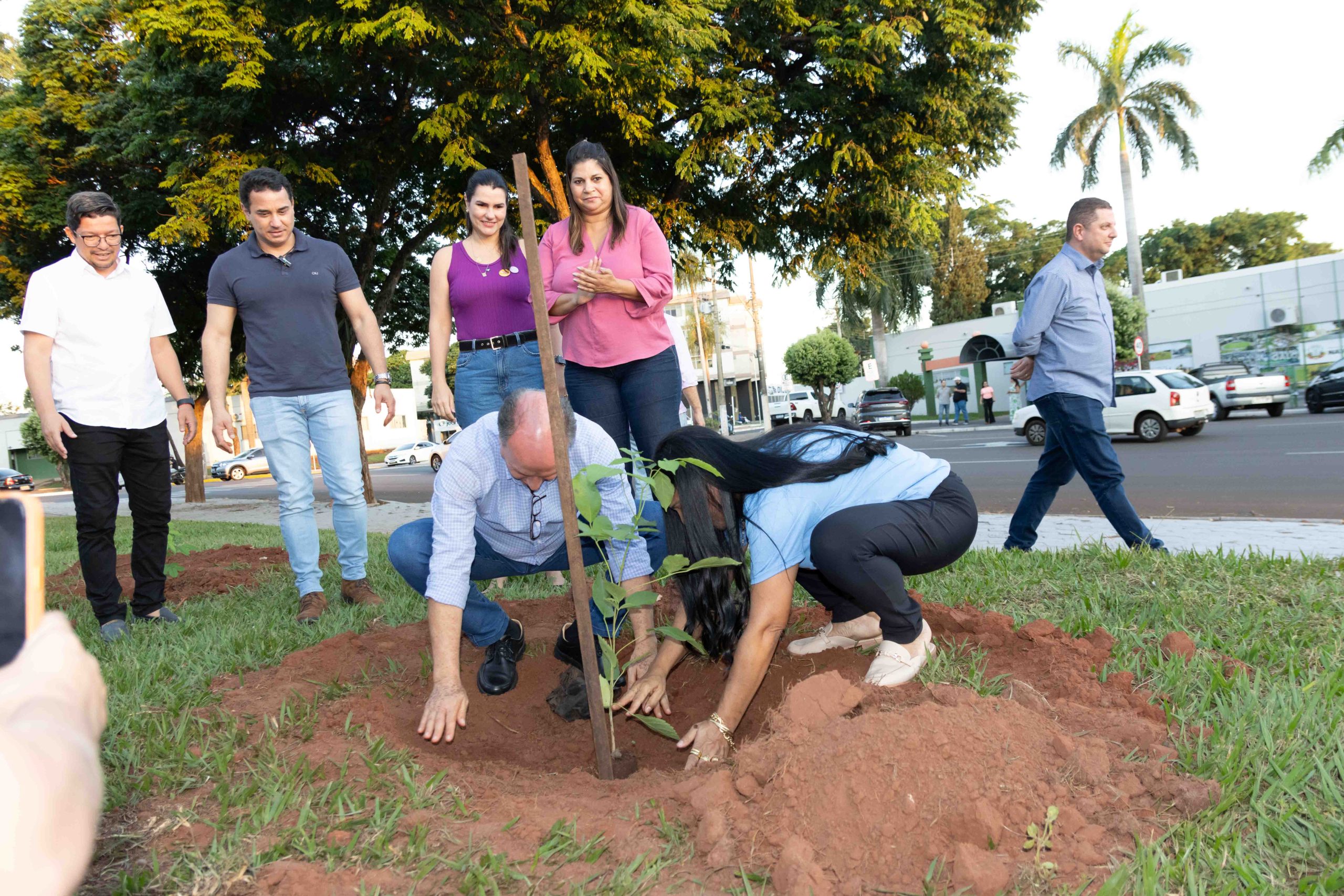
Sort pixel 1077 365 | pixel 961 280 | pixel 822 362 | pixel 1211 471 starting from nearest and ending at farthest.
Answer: pixel 1077 365, pixel 1211 471, pixel 822 362, pixel 961 280

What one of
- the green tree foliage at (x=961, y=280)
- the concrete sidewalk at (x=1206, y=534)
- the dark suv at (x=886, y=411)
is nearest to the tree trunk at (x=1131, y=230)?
the dark suv at (x=886, y=411)

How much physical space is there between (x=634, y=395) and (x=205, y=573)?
142 inches

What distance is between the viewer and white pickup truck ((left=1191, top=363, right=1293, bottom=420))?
733 inches

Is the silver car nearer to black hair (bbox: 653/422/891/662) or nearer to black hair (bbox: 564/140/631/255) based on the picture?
black hair (bbox: 564/140/631/255)

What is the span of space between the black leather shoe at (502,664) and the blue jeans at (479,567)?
44 mm

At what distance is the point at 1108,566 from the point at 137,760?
4041 millimetres

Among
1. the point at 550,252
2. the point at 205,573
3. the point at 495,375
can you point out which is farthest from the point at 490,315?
the point at 205,573

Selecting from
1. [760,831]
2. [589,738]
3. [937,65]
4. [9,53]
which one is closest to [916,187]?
[937,65]

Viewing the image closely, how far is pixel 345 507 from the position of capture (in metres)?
4.29

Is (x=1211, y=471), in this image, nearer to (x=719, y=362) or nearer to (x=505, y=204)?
(x=505, y=204)

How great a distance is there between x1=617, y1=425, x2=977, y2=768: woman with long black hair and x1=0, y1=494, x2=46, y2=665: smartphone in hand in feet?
5.78

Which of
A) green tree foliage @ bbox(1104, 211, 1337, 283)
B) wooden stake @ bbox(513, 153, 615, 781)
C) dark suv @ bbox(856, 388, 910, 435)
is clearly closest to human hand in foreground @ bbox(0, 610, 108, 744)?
wooden stake @ bbox(513, 153, 615, 781)

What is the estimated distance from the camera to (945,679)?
2777 millimetres

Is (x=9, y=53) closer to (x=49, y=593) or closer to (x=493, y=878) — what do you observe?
(x=49, y=593)
